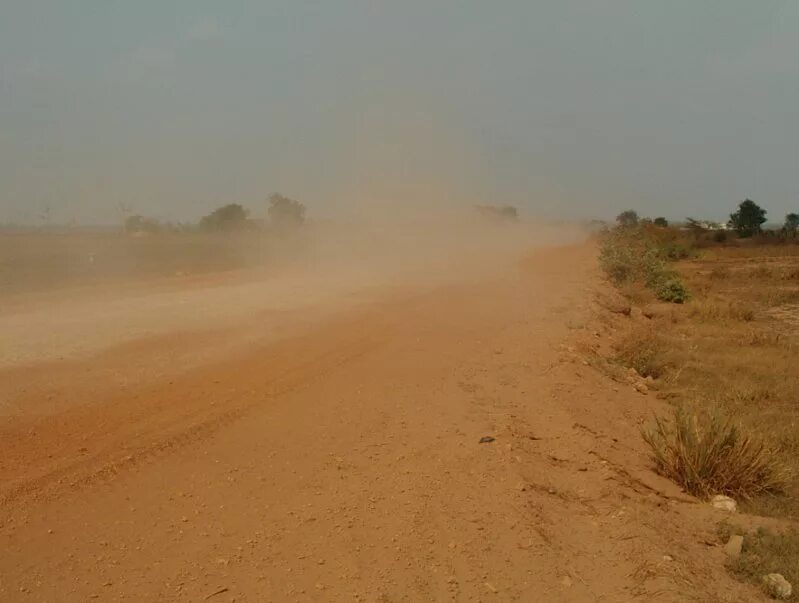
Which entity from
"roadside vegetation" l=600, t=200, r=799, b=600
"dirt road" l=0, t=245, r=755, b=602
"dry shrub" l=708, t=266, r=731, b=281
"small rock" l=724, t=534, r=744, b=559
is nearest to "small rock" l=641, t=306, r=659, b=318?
"roadside vegetation" l=600, t=200, r=799, b=600

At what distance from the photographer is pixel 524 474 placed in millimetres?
5340

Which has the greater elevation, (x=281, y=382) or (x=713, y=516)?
(x=281, y=382)

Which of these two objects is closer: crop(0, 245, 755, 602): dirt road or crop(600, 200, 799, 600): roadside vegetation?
crop(0, 245, 755, 602): dirt road

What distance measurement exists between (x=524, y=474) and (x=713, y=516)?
145 cm

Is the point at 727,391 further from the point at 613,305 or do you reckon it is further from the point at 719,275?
the point at 719,275

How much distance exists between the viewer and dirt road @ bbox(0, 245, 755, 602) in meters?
3.92

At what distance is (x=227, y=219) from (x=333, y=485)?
4579 centimetres

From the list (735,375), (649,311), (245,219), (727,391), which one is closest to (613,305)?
(649,311)

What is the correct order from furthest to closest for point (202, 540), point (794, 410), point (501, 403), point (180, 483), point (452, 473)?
point (794, 410)
point (501, 403)
point (452, 473)
point (180, 483)
point (202, 540)

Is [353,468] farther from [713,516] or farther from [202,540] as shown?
[713,516]

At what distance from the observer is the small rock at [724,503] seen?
5328 millimetres

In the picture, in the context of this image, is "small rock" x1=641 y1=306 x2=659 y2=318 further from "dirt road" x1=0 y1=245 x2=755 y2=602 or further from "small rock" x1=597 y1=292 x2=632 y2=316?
"dirt road" x1=0 y1=245 x2=755 y2=602

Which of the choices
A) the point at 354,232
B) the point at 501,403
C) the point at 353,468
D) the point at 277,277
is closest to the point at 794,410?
the point at 501,403

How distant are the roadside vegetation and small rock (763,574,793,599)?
0.07 m
